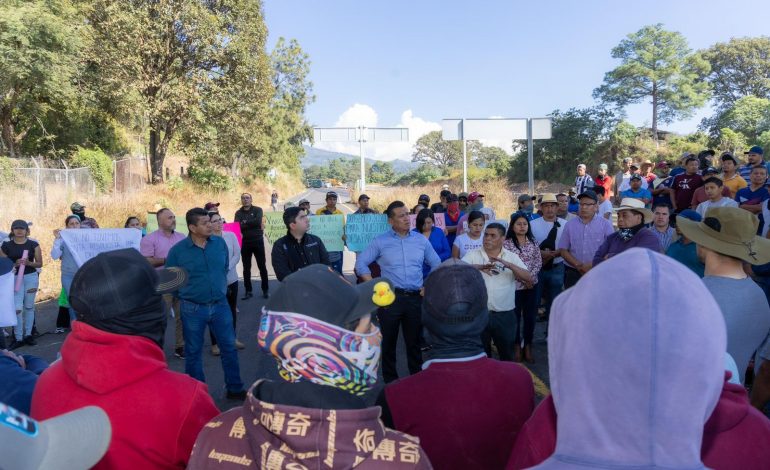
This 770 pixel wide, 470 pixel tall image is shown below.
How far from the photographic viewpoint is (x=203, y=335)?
4.96m

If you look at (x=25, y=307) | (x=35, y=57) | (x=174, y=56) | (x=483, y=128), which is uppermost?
(x=174, y=56)

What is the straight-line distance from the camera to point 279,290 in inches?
60.8

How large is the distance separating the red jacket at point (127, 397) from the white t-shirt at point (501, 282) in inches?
137

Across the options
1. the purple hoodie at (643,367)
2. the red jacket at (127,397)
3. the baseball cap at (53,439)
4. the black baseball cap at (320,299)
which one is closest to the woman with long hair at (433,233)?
the red jacket at (127,397)

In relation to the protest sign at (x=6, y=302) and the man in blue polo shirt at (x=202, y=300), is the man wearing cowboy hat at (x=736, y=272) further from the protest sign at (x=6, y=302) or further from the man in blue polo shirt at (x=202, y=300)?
the protest sign at (x=6, y=302)

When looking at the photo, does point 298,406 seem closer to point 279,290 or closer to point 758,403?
point 279,290

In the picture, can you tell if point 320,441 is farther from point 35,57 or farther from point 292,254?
point 35,57

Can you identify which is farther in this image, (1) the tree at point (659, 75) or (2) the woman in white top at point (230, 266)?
(1) the tree at point (659, 75)

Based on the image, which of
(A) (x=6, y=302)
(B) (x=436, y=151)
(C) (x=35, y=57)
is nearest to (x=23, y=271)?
(A) (x=6, y=302)

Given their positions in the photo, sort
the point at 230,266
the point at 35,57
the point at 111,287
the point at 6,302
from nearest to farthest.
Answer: the point at 111,287 → the point at 6,302 → the point at 230,266 → the point at 35,57

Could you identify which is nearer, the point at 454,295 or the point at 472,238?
the point at 454,295

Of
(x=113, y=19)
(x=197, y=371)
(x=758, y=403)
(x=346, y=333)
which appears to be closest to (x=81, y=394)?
(x=346, y=333)

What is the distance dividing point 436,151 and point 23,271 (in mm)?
101027

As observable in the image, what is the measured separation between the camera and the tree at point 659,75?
1741 inches
